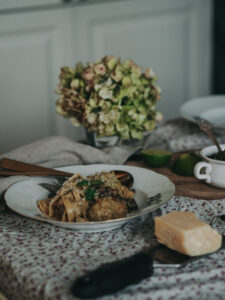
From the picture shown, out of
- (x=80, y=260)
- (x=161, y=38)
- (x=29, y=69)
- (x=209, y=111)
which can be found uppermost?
(x=161, y=38)

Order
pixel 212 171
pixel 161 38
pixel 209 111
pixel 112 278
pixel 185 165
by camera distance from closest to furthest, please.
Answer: pixel 112 278 < pixel 212 171 < pixel 185 165 < pixel 209 111 < pixel 161 38

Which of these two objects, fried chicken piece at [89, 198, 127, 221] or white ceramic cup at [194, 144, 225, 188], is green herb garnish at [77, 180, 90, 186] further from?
white ceramic cup at [194, 144, 225, 188]

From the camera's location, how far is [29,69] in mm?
2711

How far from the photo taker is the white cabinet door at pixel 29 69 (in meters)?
2.62

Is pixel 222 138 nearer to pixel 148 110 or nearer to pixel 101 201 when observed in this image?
pixel 148 110

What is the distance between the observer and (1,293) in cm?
98

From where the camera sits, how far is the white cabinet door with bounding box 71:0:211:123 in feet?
9.51

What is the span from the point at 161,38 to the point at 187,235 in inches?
95.9

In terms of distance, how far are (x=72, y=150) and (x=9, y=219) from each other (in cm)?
36

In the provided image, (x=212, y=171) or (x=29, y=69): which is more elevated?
(x=29, y=69)

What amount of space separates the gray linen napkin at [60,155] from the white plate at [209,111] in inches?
14.4

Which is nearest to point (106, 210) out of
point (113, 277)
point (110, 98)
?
point (113, 277)

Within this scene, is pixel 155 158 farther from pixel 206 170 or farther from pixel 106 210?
pixel 106 210

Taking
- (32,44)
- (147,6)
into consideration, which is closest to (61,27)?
(32,44)
